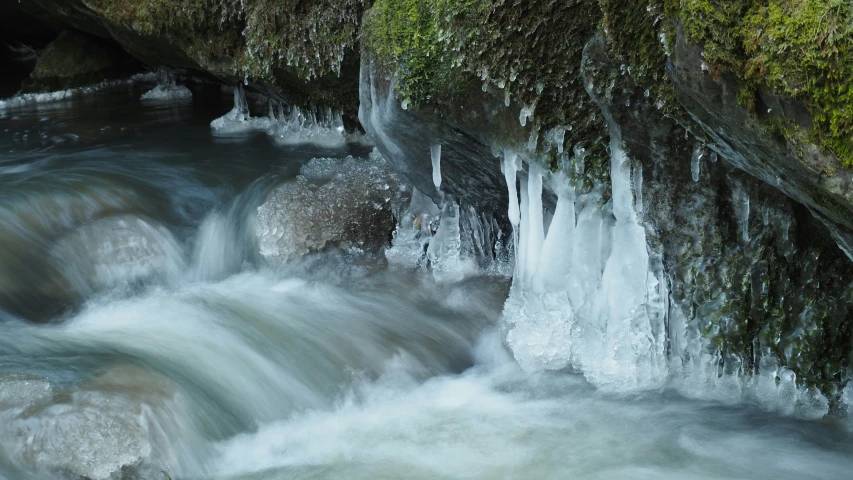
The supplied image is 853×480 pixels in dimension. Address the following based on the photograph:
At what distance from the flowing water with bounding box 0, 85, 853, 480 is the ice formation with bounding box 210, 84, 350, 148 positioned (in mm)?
1098

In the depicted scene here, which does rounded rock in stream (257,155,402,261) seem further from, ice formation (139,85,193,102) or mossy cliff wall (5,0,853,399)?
ice formation (139,85,193,102)

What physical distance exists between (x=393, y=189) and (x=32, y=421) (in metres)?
3.13

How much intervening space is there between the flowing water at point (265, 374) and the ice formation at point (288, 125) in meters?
1.10

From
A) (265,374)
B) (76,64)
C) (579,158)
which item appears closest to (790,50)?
(579,158)

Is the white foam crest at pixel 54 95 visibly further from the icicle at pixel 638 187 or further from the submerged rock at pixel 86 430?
the icicle at pixel 638 187

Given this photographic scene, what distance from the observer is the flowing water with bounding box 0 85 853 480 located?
3896 mm

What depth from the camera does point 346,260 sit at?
5.94 metres

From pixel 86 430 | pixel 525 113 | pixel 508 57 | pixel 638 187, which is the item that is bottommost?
pixel 86 430

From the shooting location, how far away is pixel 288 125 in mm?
8242

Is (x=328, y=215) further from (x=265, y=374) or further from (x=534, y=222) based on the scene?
(x=534, y=222)

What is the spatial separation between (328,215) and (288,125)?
2.46m

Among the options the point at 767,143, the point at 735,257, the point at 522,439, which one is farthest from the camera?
the point at 522,439

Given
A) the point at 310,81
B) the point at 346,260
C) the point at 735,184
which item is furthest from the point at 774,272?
the point at 310,81

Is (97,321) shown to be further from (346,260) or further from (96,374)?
(346,260)
